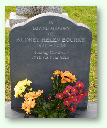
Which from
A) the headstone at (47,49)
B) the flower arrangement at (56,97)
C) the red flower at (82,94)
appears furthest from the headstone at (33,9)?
the red flower at (82,94)

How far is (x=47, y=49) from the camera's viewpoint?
3979mm

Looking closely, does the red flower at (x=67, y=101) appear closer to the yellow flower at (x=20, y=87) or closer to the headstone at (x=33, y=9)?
the yellow flower at (x=20, y=87)

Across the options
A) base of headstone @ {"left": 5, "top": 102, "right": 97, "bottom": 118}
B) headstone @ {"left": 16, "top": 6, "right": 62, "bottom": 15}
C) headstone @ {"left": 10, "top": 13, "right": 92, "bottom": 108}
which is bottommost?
base of headstone @ {"left": 5, "top": 102, "right": 97, "bottom": 118}

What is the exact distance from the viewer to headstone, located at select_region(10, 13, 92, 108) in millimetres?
3867

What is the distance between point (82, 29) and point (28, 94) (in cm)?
122

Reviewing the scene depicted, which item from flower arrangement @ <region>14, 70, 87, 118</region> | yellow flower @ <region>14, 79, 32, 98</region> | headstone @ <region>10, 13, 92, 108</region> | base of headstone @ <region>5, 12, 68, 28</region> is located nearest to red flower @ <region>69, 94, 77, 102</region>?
flower arrangement @ <region>14, 70, 87, 118</region>

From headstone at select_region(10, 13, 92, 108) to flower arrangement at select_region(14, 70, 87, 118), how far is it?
13 centimetres

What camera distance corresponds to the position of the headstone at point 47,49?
12.7 feet

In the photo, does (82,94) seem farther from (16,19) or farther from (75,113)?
(16,19)

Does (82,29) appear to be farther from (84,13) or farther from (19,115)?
(84,13)

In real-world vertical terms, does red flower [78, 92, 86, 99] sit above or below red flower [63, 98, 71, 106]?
above

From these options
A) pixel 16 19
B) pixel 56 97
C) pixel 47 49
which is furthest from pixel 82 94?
pixel 16 19

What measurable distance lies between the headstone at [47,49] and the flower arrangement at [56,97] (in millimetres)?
131

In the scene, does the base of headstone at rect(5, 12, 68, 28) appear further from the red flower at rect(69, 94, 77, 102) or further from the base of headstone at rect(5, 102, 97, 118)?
the red flower at rect(69, 94, 77, 102)
